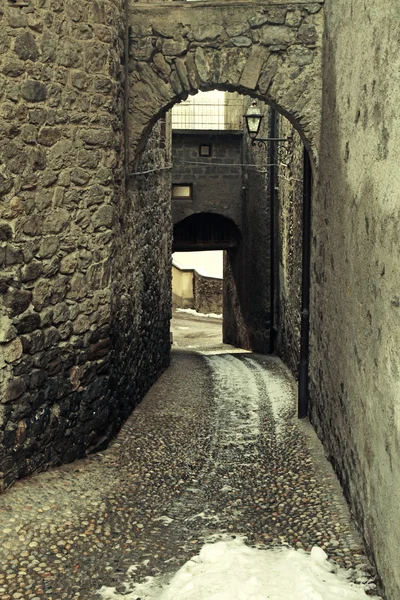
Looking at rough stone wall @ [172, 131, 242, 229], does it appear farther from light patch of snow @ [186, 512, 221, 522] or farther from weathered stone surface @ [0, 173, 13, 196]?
light patch of snow @ [186, 512, 221, 522]

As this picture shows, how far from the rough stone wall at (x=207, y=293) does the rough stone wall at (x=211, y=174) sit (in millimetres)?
7719

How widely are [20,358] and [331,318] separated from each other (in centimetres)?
249

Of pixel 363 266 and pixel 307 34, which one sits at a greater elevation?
pixel 307 34

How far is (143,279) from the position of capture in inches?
339

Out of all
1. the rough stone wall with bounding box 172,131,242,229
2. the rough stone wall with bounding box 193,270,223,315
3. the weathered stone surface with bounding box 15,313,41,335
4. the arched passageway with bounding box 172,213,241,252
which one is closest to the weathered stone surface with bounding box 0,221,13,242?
the weathered stone surface with bounding box 15,313,41,335

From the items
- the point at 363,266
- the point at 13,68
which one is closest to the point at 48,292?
the point at 13,68

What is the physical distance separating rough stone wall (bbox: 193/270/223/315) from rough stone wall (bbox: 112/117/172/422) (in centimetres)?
1259

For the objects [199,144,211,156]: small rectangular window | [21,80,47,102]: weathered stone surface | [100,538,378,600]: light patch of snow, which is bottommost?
[100,538,378,600]: light patch of snow

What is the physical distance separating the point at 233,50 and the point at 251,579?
4.56 m

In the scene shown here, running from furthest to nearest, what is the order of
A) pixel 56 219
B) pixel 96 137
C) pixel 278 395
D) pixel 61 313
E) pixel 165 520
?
pixel 278 395
pixel 96 137
pixel 61 313
pixel 56 219
pixel 165 520

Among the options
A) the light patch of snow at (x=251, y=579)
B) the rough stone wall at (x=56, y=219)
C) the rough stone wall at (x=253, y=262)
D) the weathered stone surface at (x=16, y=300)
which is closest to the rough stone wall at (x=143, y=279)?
the rough stone wall at (x=56, y=219)

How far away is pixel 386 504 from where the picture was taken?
4203 millimetres

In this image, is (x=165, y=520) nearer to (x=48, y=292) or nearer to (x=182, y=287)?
(x=48, y=292)

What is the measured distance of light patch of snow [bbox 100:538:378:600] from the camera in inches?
165
